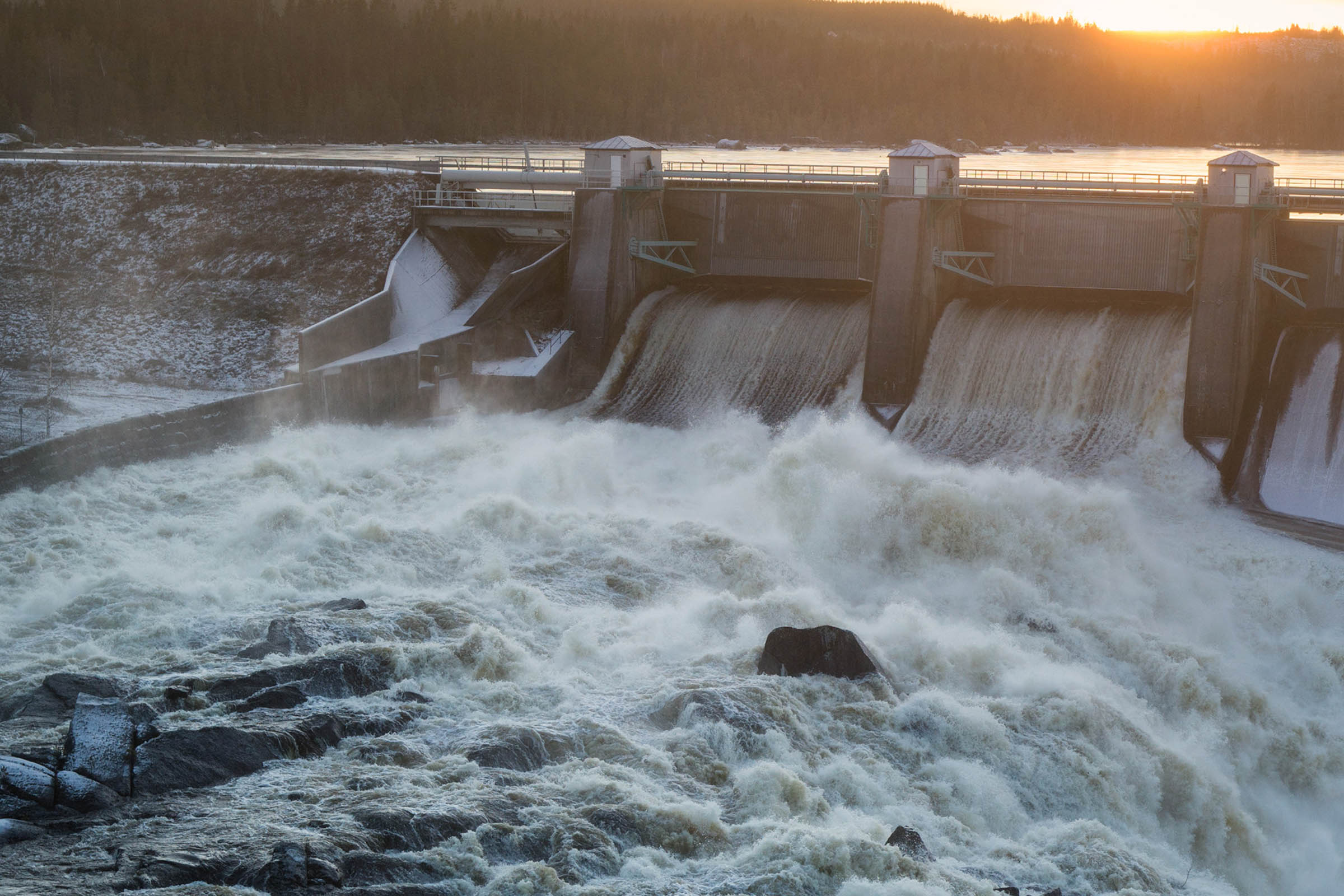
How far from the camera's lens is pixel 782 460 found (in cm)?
2666

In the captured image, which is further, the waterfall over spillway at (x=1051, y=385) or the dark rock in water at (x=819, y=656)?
the waterfall over spillway at (x=1051, y=385)

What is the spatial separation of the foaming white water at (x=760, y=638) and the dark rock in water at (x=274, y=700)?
966 mm

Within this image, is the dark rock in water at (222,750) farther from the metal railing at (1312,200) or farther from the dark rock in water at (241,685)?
the metal railing at (1312,200)

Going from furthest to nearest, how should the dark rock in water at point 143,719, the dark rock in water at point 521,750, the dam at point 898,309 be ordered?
the dam at point 898,309
the dark rock in water at point 521,750
the dark rock in water at point 143,719

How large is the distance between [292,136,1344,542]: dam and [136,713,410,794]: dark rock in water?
1597 centimetres

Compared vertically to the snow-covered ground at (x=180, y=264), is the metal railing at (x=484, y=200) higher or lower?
higher

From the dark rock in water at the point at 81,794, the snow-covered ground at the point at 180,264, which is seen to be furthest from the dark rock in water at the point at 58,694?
the snow-covered ground at the point at 180,264

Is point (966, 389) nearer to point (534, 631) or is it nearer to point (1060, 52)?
point (534, 631)

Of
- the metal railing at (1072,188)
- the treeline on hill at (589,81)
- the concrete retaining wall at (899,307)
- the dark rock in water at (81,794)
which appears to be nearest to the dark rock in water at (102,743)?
the dark rock in water at (81,794)

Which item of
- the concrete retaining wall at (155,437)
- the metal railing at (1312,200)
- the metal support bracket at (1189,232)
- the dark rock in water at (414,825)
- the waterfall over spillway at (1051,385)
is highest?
the metal railing at (1312,200)

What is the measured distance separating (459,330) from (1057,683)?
62.4 feet

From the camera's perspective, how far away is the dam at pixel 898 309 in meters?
27.3

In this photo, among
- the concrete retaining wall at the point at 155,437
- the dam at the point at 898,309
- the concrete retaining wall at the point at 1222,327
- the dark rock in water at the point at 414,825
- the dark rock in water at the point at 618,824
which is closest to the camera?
the dark rock in water at the point at 414,825

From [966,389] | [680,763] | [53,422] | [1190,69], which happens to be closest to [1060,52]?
[1190,69]
